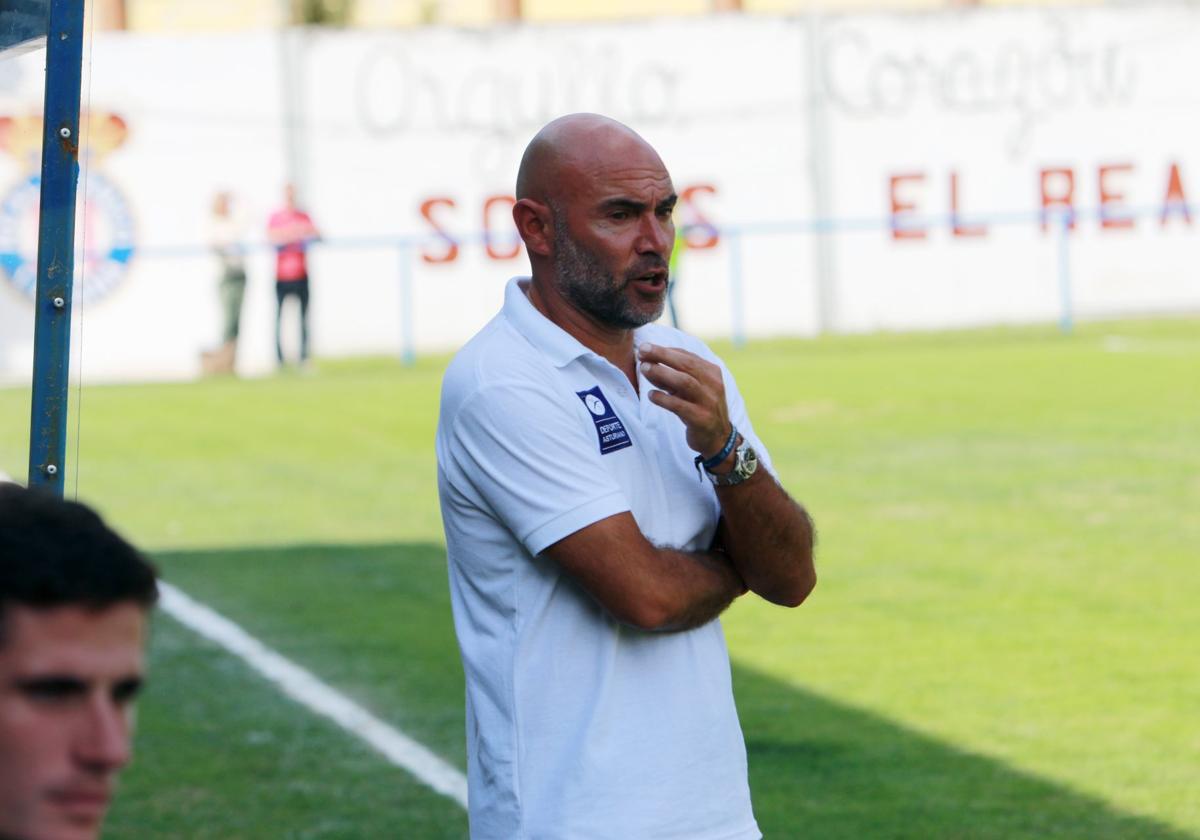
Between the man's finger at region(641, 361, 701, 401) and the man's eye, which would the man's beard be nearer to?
the man's finger at region(641, 361, 701, 401)

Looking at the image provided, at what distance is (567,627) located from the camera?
377 cm

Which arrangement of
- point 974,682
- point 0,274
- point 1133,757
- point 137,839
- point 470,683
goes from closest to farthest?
point 470,683 < point 0,274 < point 137,839 < point 1133,757 < point 974,682

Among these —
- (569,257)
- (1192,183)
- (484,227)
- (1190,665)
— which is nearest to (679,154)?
(484,227)

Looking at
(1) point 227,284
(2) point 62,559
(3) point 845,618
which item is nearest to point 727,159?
(1) point 227,284

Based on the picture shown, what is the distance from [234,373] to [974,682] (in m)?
20.7

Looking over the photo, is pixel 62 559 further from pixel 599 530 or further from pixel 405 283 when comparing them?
pixel 405 283

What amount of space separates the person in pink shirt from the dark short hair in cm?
2594

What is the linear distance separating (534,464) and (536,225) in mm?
520

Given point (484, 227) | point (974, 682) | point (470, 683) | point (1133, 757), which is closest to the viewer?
point (470, 683)

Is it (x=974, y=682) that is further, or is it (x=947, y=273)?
(x=947, y=273)

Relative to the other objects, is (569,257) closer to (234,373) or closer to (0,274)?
(0,274)

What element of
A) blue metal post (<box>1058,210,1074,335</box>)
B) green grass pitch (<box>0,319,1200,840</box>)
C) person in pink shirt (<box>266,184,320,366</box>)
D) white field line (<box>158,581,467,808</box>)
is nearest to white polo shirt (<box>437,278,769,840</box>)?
green grass pitch (<box>0,319,1200,840</box>)

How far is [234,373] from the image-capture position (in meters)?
28.5

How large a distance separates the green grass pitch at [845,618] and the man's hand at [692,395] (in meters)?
1.19
